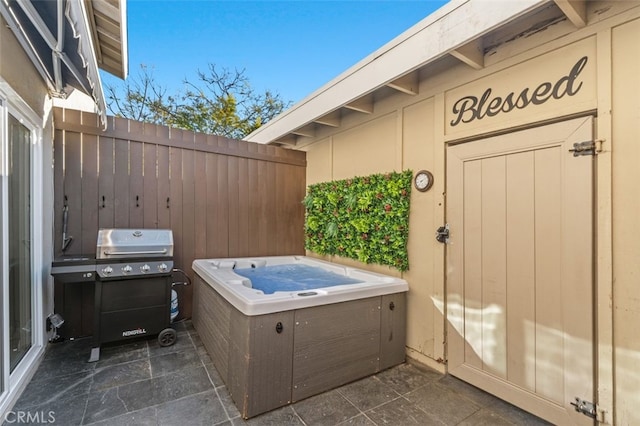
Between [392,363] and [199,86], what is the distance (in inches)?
438

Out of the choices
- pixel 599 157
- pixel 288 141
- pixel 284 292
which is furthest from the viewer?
pixel 288 141

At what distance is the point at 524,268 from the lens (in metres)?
2.26

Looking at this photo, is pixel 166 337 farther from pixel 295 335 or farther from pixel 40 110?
pixel 40 110

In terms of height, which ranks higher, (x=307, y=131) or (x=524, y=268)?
(x=307, y=131)

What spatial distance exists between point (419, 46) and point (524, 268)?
1.99 metres

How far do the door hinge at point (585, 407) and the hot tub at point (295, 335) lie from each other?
4.39 ft

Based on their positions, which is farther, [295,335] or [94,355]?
[94,355]

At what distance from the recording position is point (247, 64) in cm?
1039

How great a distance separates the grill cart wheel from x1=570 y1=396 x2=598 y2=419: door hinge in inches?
141

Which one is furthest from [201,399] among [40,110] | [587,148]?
[587,148]

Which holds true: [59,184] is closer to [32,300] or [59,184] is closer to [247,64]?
[32,300]

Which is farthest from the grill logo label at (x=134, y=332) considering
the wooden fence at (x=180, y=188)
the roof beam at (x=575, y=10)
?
the roof beam at (x=575, y=10)

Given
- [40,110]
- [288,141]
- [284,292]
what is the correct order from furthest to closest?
[288,141]
[40,110]
[284,292]

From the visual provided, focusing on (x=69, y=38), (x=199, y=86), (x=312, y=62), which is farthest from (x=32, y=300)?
(x=199, y=86)
